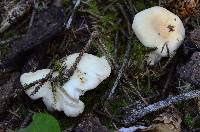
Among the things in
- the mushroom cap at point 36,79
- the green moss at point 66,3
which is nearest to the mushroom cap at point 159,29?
the green moss at point 66,3

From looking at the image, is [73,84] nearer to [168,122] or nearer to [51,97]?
[51,97]

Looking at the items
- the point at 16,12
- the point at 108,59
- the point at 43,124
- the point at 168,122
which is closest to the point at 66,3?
the point at 16,12

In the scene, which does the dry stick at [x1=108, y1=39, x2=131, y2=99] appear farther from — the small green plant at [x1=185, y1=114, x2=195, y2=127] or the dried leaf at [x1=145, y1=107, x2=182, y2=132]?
the small green plant at [x1=185, y1=114, x2=195, y2=127]

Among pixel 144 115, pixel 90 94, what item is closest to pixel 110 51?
pixel 90 94

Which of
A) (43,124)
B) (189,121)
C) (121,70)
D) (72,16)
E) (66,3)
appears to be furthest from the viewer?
(66,3)

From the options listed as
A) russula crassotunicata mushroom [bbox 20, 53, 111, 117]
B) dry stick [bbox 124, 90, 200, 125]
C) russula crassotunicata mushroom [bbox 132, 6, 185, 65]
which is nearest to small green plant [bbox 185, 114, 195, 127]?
dry stick [bbox 124, 90, 200, 125]

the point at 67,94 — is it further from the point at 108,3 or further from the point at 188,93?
the point at 108,3
